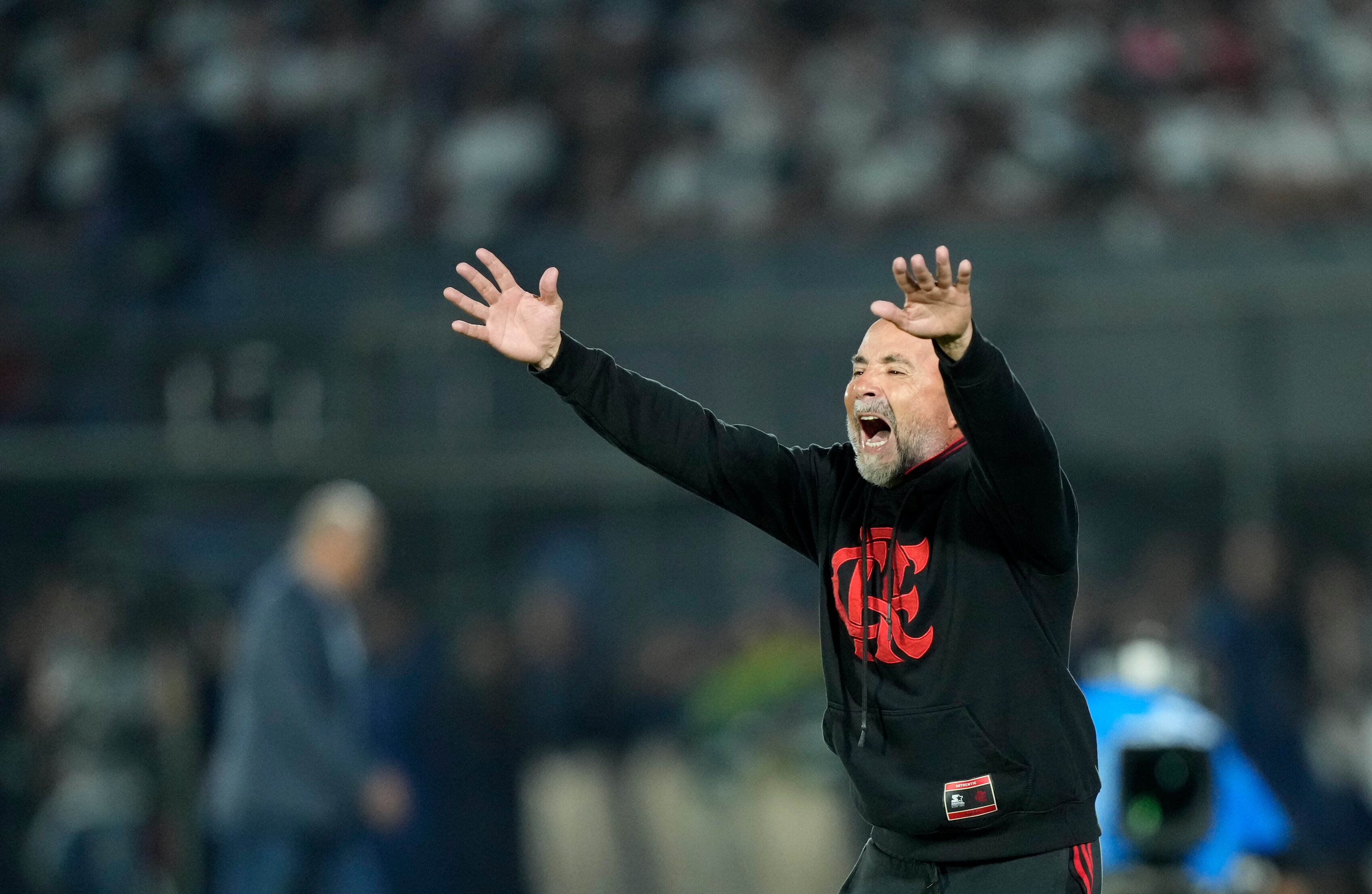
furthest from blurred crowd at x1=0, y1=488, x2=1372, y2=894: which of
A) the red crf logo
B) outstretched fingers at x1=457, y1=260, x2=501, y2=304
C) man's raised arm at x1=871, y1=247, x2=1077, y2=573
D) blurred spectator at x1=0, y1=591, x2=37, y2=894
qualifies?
man's raised arm at x1=871, y1=247, x2=1077, y2=573

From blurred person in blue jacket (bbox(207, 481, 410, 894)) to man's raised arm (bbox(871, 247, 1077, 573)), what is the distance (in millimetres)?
4259

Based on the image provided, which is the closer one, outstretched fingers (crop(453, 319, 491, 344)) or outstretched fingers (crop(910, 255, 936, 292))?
outstretched fingers (crop(910, 255, 936, 292))

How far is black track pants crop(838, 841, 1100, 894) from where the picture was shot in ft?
9.94

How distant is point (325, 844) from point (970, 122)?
5.59 meters

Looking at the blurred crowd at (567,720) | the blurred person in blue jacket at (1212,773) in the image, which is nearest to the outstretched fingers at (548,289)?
the blurred person in blue jacket at (1212,773)

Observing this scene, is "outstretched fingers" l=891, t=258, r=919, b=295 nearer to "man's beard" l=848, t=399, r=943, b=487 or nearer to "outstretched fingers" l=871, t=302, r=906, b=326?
"outstretched fingers" l=871, t=302, r=906, b=326

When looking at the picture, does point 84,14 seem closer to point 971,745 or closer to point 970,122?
point 970,122

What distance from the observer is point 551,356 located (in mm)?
3465

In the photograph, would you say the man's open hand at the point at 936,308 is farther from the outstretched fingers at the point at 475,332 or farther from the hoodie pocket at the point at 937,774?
the outstretched fingers at the point at 475,332

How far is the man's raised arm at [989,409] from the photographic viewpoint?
9.06 ft

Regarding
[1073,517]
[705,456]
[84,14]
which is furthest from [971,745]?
[84,14]

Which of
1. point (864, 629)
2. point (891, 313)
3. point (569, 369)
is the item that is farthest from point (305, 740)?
point (891, 313)

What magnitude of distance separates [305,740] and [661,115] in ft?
16.2

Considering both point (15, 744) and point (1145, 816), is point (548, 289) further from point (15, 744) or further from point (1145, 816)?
point (15, 744)
